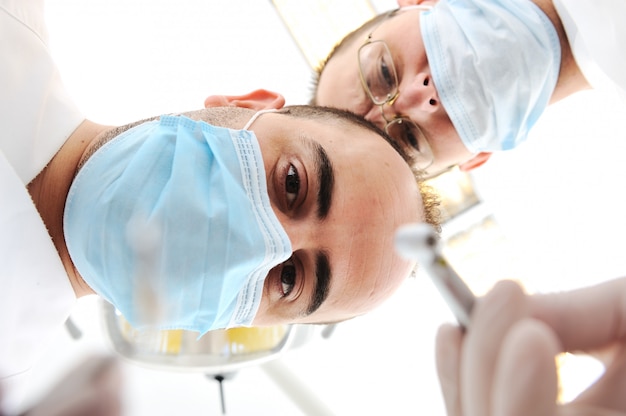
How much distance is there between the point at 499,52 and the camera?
121cm

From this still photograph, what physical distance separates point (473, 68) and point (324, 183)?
2.02 feet

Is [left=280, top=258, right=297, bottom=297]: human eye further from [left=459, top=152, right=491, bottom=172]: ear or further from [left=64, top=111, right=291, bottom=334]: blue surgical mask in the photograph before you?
[left=459, top=152, right=491, bottom=172]: ear

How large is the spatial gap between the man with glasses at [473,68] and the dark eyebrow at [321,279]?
0.61 m

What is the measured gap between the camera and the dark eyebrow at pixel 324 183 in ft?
2.75

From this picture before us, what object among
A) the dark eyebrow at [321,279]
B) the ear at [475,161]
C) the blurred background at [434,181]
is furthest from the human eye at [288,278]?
the ear at [475,161]

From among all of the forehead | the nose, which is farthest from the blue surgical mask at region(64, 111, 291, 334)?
the nose

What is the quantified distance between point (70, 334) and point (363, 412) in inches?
29.9

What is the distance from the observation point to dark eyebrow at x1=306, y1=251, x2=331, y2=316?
2.79 ft

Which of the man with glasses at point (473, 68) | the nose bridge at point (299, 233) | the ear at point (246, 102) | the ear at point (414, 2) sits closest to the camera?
the nose bridge at point (299, 233)

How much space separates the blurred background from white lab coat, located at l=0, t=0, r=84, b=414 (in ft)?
2.06

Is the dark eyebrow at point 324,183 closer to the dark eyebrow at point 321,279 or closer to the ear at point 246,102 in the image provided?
the dark eyebrow at point 321,279

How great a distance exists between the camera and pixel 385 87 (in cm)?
134

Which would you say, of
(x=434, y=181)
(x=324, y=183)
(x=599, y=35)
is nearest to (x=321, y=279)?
(x=324, y=183)

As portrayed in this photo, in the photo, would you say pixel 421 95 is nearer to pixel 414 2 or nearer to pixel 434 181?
pixel 414 2
